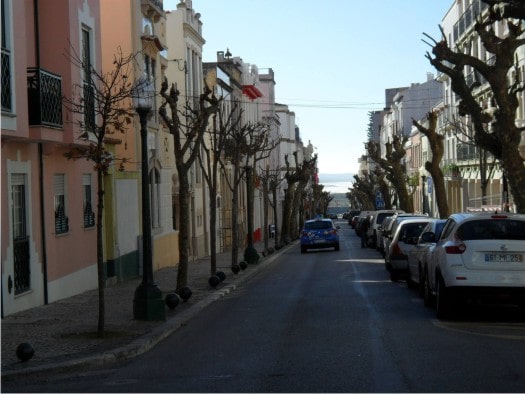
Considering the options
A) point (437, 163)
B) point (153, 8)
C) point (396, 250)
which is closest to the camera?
point (396, 250)

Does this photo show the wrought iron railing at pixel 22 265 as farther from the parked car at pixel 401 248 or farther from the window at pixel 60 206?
the parked car at pixel 401 248

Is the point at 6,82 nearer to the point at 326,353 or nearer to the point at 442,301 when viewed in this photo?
the point at 326,353

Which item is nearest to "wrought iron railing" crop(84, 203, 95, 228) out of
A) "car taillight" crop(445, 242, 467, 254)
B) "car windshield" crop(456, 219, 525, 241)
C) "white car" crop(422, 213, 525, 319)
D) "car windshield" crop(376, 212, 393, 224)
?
"white car" crop(422, 213, 525, 319)

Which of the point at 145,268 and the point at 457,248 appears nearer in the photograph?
the point at 457,248

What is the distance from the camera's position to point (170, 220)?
34.5 metres

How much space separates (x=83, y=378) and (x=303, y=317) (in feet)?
19.4

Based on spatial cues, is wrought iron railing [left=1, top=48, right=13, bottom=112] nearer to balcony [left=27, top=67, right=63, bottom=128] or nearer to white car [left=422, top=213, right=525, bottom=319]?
balcony [left=27, top=67, right=63, bottom=128]

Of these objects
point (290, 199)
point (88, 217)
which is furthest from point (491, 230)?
point (290, 199)

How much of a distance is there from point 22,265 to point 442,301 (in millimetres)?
8289

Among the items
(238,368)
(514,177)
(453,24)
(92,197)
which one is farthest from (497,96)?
(453,24)

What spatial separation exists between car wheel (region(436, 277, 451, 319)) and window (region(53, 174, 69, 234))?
29.9ft

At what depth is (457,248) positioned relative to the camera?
1430 centimetres

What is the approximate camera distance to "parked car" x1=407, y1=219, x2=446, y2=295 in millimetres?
17781

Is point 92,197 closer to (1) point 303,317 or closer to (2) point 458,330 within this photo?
(1) point 303,317
